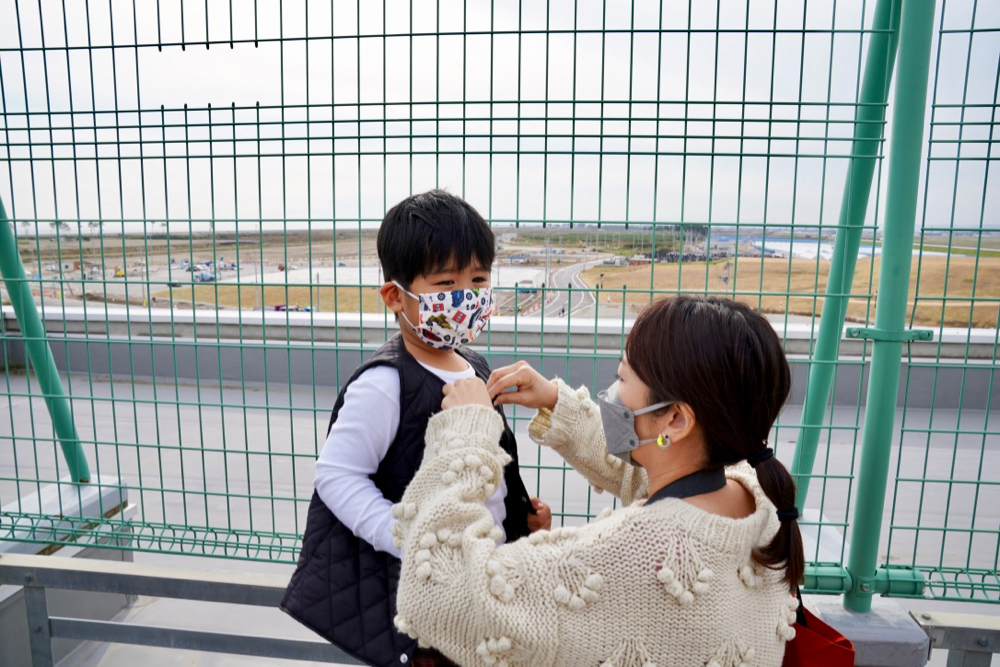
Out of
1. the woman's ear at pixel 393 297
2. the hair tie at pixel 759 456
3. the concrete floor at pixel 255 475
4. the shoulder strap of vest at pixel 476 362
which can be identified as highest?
the woman's ear at pixel 393 297

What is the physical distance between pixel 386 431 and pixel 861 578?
5.22 ft

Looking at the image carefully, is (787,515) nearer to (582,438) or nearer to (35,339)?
(582,438)

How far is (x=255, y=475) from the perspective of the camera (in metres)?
4.43

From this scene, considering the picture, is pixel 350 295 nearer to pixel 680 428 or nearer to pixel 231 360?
pixel 680 428

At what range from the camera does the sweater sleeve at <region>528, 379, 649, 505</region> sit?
1468mm

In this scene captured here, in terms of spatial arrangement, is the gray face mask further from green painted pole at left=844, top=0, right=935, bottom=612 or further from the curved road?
green painted pole at left=844, top=0, right=935, bottom=612

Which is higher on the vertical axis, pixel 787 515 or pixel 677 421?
pixel 677 421

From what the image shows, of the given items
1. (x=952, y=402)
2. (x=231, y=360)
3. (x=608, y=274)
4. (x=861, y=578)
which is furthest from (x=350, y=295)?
(x=952, y=402)

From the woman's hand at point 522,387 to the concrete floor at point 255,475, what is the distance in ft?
2.44

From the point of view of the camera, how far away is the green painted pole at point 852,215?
6.20 feet

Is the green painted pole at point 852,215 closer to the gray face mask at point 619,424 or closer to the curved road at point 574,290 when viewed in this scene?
the curved road at point 574,290

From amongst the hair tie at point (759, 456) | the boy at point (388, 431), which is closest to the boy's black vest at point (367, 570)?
the boy at point (388, 431)

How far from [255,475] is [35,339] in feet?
7.10

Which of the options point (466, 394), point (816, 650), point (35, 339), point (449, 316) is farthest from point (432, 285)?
point (35, 339)
